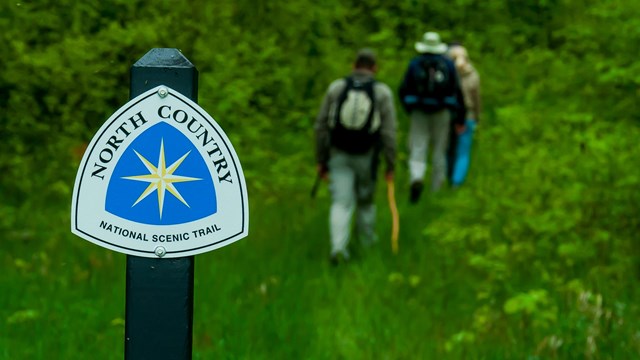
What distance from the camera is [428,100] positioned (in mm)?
13719

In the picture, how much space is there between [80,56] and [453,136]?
5.84 meters

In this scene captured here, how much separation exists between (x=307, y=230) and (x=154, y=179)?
8319 mm

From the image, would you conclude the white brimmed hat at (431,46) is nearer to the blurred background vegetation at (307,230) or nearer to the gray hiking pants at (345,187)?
the blurred background vegetation at (307,230)

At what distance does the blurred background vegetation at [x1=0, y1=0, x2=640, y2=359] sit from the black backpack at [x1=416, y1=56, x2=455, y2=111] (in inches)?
43.7

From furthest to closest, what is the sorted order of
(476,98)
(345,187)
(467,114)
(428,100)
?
(476,98), (467,114), (428,100), (345,187)

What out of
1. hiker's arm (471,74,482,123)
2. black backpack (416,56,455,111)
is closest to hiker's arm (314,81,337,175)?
black backpack (416,56,455,111)

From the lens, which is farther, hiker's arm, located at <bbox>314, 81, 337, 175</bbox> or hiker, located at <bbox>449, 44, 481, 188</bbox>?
hiker, located at <bbox>449, 44, 481, 188</bbox>

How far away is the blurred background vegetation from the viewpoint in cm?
788

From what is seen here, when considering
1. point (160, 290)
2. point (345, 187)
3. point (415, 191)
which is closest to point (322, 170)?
point (345, 187)

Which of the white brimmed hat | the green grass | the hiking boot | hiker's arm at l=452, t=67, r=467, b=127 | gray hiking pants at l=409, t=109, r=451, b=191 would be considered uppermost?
the white brimmed hat

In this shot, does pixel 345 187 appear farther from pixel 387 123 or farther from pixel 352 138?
pixel 387 123

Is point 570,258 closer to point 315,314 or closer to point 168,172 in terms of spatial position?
point 315,314

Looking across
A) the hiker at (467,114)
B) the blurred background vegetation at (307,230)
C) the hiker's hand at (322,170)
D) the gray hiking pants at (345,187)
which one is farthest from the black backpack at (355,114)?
the hiker at (467,114)

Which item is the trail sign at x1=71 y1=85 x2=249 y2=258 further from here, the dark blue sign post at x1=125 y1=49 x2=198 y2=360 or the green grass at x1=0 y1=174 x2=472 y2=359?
the green grass at x1=0 y1=174 x2=472 y2=359
